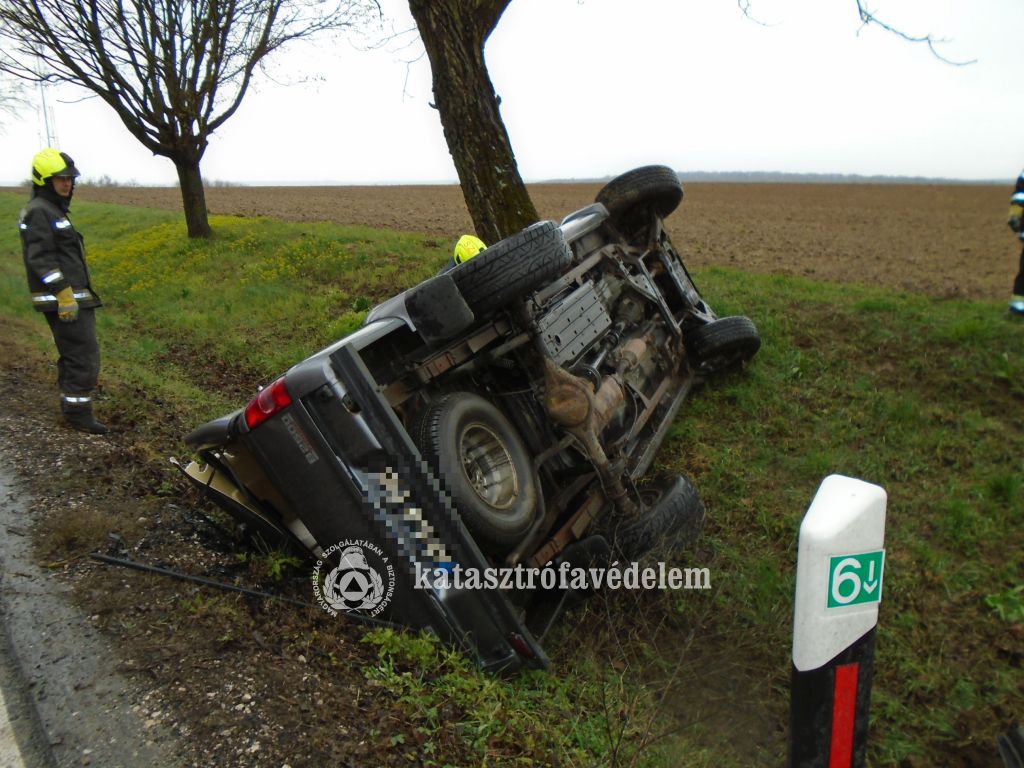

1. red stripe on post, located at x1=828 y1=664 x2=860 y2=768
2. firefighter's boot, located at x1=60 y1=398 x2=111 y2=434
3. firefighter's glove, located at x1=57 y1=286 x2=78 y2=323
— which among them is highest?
firefighter's glove, located at x1=57 y1=286 x2=78 y2=323

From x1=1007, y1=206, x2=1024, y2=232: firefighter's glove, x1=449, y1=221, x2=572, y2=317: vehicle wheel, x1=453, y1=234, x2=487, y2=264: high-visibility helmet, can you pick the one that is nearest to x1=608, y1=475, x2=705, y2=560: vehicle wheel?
x1=449, y1=221, x2=572, y2=317: vehicle wheel

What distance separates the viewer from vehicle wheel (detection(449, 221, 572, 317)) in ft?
11.8

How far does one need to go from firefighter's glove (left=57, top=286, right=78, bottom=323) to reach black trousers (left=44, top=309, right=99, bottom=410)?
65mm

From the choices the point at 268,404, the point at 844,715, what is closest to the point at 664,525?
the point at 268,404

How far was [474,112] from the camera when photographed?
6.60 metres

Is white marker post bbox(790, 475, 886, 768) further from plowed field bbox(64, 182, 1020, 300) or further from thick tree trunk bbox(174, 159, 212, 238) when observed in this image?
thick tree trunk bbox(174, 159, 212, 238)

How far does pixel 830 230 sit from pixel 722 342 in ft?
57.2

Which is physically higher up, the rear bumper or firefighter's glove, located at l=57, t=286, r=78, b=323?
firefighter's glove, located at l=57, t=286, r=78, b=323

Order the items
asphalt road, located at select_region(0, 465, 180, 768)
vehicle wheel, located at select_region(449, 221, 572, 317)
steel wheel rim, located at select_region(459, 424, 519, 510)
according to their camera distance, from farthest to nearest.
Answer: vehicle wheel, located at select_region(449, 221, 572, 317)
steel wheel rim, located at select_region(459, 424, 519, 510)
asphalt road, located at select_region(0, 465, 180, 768)

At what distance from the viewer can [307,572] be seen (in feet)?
12.1

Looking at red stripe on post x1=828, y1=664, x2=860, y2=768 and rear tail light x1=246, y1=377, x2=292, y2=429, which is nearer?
red stripe on post x1=828, y1=664, x2=860, y2=768

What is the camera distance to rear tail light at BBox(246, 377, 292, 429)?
10.1 feet

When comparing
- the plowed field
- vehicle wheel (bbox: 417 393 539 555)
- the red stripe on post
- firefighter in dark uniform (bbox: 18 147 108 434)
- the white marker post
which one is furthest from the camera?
the plowed field

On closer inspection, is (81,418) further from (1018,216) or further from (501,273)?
(1018,216)
